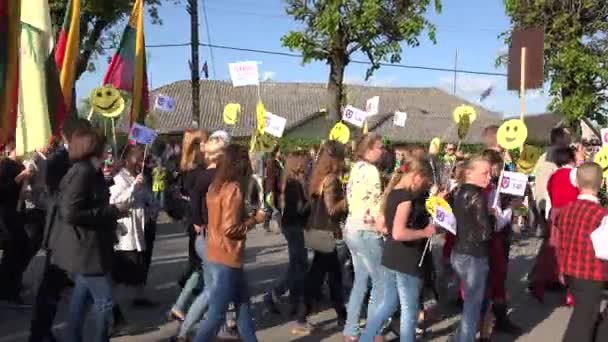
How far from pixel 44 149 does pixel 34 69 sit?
68 centimetres

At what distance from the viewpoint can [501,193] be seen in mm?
6777

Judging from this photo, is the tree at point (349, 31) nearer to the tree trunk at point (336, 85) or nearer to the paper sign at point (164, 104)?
the tree trunk at point (336, 85)

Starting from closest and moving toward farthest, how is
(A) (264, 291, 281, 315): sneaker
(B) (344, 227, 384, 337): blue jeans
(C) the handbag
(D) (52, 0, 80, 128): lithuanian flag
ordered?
(B) (344, 227, 384, 337): blue jeans, (C) the handbag, (A) (264, 291, 281, 315): sneaker, (D) (52, 0, 80, 128): lithuanian flag

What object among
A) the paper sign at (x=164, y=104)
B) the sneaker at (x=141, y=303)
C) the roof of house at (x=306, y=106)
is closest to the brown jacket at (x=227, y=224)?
the sneaker at (x=141, y=303)

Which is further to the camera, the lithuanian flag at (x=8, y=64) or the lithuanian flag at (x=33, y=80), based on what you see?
the lithuanian flag at (x=33, y=80)

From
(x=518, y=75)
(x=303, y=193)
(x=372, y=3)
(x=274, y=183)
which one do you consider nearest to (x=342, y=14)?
(x=372, y=3)

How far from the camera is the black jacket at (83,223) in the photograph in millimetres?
4766

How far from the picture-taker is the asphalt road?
6590mm

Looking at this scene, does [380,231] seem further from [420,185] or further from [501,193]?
[501,193]

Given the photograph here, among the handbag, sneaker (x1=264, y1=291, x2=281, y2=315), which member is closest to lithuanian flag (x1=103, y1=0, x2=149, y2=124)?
sneaker (x1=264, y1=291, x2=281, y2=315)

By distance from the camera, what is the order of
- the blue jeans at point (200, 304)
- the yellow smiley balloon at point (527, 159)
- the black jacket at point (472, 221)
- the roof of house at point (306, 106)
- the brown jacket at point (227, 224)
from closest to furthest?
the brown jacket at point (227, 224)
the black jacket at point (472, 221)
the blue jeans at point (200, 304)
the yellow smiley balloon at point (527, 159)
the roof of house at point (306, 106)

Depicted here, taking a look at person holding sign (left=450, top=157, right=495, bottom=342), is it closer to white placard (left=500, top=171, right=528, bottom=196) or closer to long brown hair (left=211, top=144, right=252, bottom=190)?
white placard (left=500, top=171, right=528, bottom=196)

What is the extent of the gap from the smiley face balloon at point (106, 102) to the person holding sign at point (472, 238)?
12.7 ft

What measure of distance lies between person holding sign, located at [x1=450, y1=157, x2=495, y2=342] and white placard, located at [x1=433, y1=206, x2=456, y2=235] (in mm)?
230
